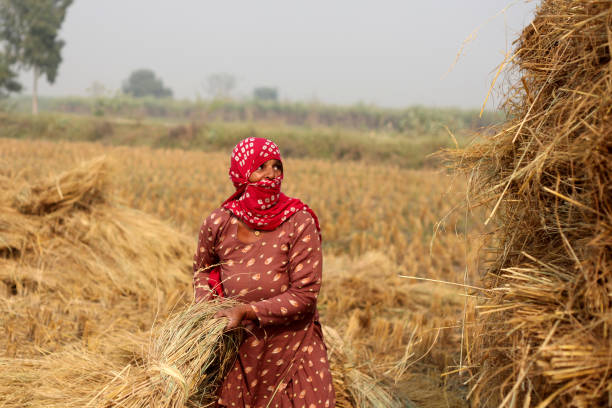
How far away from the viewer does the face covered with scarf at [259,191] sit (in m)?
2.17

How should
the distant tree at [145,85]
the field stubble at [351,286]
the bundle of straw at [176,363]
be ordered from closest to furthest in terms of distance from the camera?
the bundle of straw at [176,363], the field stubble at [351,286], the distant tree at [145,85]

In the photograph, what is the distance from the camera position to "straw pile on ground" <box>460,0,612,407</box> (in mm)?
1356

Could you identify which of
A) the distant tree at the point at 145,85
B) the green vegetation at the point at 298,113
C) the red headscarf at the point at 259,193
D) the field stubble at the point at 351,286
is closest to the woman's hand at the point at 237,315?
the red headscarf at the point at 259,193

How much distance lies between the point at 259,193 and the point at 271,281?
1.15 feet

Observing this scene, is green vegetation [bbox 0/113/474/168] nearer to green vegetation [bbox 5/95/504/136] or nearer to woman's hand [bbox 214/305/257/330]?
green vegetation [bbox 5/95/504/136]

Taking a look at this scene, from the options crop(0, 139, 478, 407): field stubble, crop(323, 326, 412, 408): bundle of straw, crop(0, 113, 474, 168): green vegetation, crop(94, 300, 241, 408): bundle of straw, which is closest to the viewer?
crop(94, 300, 241, 408): bundle of straw

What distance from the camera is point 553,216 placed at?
5.66ft

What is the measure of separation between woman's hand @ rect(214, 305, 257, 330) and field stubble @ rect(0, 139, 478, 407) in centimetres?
33

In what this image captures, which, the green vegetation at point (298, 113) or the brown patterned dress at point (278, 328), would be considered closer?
the brown patterned dress at point (278, 328)

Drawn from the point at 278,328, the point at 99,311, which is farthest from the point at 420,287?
the point at 278,328

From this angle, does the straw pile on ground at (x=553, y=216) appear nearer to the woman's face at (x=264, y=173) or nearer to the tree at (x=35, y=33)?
the woman's face at (x=264, y=173)

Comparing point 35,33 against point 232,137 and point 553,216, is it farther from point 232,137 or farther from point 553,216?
point 553,216

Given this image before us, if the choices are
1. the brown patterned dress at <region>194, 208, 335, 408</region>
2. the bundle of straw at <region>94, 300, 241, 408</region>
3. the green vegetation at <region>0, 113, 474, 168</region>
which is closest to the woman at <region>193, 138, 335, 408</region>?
the brown patterned dress at <region>194, 208, 335, 408</region>

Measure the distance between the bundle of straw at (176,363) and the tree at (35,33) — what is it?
41391 mm
